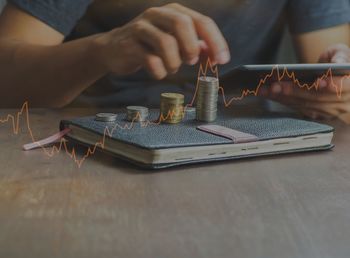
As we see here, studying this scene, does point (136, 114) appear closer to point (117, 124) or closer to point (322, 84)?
point (117, 124)

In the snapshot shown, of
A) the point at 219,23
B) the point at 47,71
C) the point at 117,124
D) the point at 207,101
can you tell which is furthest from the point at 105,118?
the point at 219,23

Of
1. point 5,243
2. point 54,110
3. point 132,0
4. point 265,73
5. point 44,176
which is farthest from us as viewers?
point 132,0

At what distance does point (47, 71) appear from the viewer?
95 centimetres

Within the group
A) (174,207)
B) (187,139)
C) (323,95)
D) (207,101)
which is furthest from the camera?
(323,95)

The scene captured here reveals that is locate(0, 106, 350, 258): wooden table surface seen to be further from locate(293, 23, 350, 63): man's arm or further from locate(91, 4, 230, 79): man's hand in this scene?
locate(293, 23, 350, 63): man's arm

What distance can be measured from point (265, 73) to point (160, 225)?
1.06 feet

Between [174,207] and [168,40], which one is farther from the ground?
[168,40]

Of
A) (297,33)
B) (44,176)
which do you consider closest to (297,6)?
(297,33)

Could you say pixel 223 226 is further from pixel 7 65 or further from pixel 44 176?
pixel 7 65

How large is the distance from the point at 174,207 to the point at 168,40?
0.23 metres

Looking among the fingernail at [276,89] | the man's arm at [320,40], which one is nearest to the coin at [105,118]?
the fingernail at [276,89]

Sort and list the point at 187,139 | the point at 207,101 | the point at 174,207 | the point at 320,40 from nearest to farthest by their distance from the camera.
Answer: the point at 174,207 < the point at 187,139 < the point at 207,101 < the point at 320,40

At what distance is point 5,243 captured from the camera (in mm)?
491

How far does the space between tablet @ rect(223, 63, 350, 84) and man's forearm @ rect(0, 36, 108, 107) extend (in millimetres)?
182
